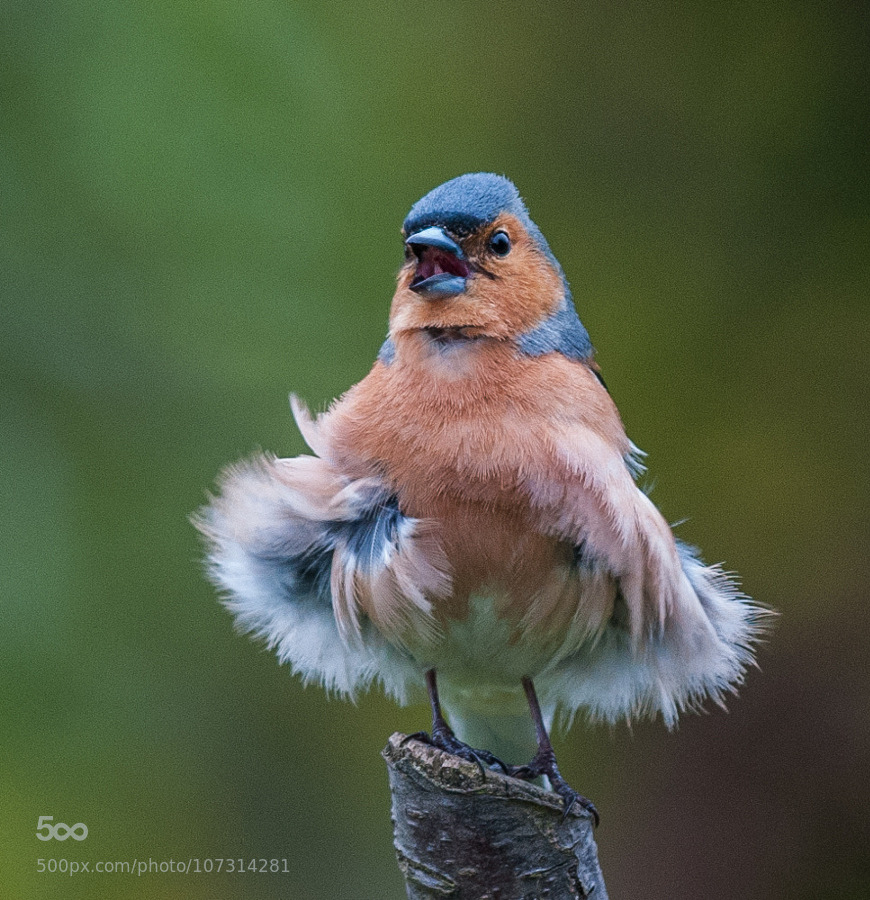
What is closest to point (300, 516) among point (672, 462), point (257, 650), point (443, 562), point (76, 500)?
point (443, 562)

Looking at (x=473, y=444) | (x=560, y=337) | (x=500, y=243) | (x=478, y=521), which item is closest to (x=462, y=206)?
(x=500, y=243)

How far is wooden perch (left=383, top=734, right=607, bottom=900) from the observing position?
8.59 feet

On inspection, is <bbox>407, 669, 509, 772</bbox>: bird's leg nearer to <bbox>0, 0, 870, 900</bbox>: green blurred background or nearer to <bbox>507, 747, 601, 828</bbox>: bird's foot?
<bbox>507, 747, 601, 828</bbox>: bird's foot

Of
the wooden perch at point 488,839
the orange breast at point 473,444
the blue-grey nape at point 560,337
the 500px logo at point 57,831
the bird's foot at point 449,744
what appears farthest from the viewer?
the 500px logo at point 57,831

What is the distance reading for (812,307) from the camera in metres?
4.63

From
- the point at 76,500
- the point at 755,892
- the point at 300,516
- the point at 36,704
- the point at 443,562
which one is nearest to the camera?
the point at 443,562

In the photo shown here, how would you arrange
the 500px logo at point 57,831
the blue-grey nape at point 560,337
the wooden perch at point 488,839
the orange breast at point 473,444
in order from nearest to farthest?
the wooden perch at point 488,839
the orange breast at point 473,444
the blue-grey nape at point 560,337
the 500px logo at point 57,831

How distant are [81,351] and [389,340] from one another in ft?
4.64

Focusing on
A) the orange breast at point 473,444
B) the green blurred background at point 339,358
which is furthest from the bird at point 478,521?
the green blurred background at point 339,358

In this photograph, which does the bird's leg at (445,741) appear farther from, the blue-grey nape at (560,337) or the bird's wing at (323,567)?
the blue-grey nape at (560,337)

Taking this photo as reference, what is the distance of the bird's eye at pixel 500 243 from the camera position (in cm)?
311

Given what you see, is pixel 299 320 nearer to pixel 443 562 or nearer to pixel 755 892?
pixel 443 562

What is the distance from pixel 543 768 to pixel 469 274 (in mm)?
1284

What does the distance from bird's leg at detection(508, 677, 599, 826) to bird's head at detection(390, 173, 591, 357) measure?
0.96 metres
